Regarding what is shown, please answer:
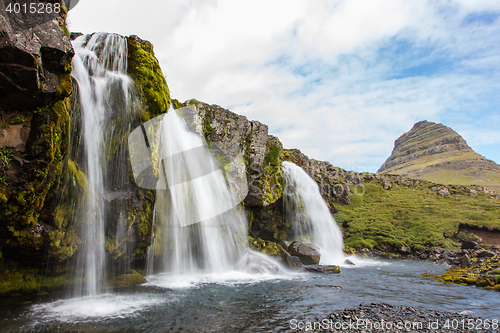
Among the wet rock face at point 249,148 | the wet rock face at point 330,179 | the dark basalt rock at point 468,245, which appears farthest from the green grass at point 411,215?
the wet rock face at point 249,148

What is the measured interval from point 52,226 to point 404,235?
39.9 meters

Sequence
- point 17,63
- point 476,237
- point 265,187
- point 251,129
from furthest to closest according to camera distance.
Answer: point 476,237 → point 251,129 → point 265,187 → point 17,63

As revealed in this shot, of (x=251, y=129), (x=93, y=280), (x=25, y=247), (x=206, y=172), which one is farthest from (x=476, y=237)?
(x=25, y=247)

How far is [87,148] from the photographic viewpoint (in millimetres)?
9391

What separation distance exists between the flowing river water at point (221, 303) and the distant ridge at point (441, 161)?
114261 mm

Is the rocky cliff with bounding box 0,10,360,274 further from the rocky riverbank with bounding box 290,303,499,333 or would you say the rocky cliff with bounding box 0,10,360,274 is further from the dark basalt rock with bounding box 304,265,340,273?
the dark basalt rock with bounding box 304,265,340,273

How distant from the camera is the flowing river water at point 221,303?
686 cm

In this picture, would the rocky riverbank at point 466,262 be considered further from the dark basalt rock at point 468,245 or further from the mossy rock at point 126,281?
the mossy rock at point 126,281

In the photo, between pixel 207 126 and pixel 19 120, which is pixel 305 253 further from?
pixel 19 120

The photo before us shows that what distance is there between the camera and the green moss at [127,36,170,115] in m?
12.5

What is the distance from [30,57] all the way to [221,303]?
960cm

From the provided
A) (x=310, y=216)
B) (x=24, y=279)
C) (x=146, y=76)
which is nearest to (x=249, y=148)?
(x=310, y=216)

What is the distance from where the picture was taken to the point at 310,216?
3028 centimetres

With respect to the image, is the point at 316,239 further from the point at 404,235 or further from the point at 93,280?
the point at 93,280
